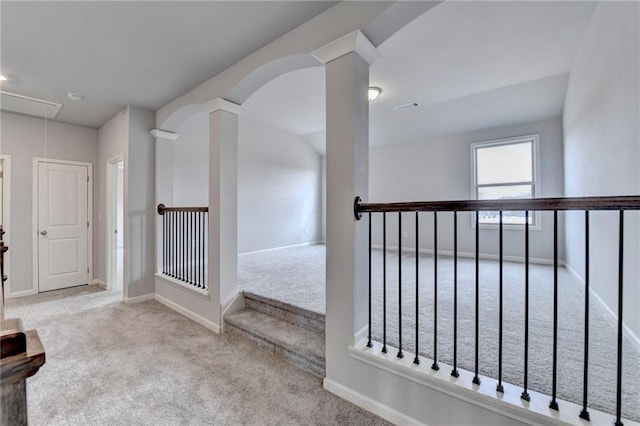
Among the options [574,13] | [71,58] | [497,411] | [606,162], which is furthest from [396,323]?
[71,58]

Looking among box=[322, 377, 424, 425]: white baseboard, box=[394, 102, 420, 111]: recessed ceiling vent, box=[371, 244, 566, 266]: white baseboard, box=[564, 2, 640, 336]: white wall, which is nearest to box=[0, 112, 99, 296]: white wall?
box=[322, 377, 424, 425]: white baseboard

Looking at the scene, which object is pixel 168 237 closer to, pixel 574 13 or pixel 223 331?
pixel 223 331

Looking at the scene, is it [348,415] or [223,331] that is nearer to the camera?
[348,415]

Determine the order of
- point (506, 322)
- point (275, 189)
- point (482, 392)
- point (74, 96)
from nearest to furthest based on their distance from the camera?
point (482, 392), point (506, 322), point (74, 96), point (275, 189)

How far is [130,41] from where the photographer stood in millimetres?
2299

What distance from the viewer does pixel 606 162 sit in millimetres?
2314

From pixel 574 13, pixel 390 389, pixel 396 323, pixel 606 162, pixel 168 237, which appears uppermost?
pixel 574 13

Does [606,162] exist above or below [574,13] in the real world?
below

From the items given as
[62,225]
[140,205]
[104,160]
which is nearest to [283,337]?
[140,205]

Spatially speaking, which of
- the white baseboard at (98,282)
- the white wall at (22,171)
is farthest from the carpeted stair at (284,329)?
the white wall at (22,171)

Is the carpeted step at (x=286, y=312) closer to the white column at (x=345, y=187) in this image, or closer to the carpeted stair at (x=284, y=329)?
the carpeted stair at (x=284, y=329)

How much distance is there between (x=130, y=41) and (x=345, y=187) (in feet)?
6.92

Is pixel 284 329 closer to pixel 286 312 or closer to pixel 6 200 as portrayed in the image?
pixel 286 312

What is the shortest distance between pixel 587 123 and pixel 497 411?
9.64ft
